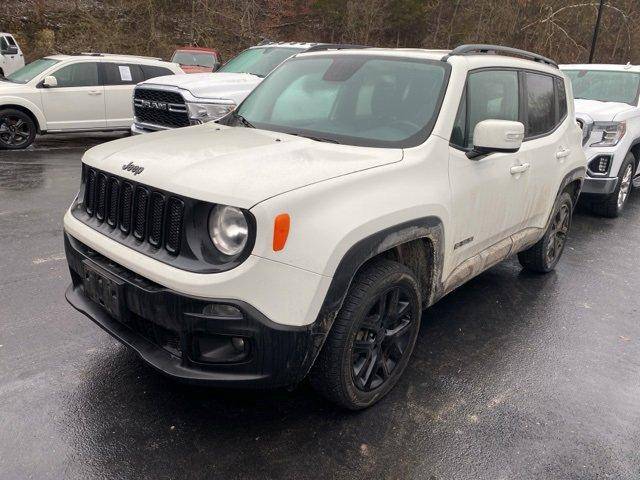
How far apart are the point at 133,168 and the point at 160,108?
19.1 ft

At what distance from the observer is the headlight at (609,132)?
23.3ft

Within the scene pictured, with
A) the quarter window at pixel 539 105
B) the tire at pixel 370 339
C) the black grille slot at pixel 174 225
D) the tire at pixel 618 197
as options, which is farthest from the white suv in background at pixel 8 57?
the tire at pixel 370 339

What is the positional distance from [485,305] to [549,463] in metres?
1.90

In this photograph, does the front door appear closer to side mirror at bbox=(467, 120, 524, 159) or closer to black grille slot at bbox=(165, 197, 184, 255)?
side mirror at bbox=(467, 120, 524, 159)

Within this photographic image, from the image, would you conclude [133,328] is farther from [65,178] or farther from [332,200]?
[65,178]

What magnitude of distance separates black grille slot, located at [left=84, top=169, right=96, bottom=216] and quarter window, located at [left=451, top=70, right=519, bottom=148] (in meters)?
2.07

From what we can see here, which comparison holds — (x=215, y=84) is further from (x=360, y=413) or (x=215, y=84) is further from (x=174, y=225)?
(x=360, y=413)

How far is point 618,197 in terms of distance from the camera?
7.44 meters

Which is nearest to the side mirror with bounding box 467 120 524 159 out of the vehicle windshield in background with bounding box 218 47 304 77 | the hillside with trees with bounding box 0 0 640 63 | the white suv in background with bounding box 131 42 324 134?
the white suv in background with bounding box 131 42 324 134

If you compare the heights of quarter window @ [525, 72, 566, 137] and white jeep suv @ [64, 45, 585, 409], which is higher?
quarter window @ [525, 72, 566, 137]

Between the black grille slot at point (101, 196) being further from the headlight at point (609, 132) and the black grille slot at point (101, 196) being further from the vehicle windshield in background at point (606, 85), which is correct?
the vehicle windshield in background at point (606, 85)

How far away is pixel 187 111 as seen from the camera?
779 cm

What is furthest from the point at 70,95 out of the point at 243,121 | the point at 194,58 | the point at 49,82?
the point at 243,121

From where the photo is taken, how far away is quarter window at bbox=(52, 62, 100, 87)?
1050cm
